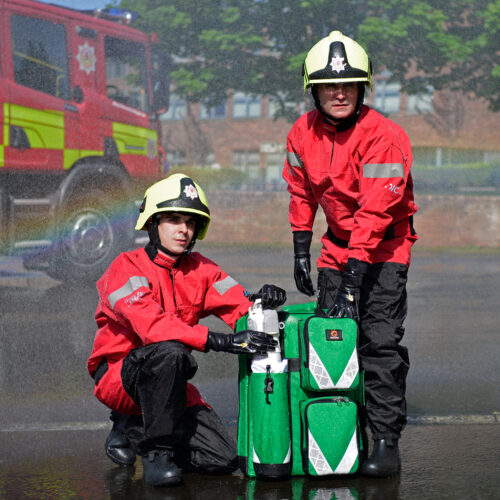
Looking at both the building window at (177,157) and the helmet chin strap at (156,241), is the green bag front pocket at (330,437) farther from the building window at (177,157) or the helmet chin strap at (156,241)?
the building window at (177,157)

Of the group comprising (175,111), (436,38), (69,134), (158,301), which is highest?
(436,38)

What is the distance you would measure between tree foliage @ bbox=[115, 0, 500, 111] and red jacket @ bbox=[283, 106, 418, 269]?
64.7ft

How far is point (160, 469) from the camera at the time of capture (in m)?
3.33

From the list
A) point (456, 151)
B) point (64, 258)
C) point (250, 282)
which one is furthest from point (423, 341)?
point (456, 151)

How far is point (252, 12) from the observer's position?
2403cm

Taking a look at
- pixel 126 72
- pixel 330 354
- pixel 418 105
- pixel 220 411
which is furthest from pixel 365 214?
pixel 418 105

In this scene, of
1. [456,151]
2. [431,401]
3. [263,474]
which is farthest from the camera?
[456,151]

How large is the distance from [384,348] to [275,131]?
34034 millimetres

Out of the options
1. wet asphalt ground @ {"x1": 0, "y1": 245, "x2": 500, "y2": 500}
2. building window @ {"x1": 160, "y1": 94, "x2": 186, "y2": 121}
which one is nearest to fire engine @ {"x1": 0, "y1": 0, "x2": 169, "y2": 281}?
wet asphalt ground @ {"x1": 0, "y1": 245, "x2": 500, "y2": 500}

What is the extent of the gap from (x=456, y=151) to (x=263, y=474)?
34092 millimetres

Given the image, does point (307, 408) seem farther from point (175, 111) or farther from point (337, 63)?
point (175, 111)

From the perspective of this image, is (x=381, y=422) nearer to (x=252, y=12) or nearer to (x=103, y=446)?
(x=103, y=446)

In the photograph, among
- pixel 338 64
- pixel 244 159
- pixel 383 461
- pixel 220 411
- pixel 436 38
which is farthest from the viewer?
pixel 244 159

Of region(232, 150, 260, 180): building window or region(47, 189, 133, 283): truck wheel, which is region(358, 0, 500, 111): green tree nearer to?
region(232, 150, 260, 180): building window
